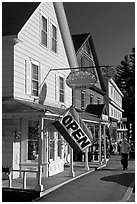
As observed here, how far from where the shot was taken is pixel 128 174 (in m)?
13.7

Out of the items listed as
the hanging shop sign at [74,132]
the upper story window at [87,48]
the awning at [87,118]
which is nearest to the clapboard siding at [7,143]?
the hanging shop sign at [74,132]

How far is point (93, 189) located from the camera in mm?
10039

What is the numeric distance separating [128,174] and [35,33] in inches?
290

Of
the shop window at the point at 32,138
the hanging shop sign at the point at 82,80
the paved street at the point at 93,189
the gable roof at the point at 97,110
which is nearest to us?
the paved street at the point at 93,189

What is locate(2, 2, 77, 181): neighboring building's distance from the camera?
11289 millimetres

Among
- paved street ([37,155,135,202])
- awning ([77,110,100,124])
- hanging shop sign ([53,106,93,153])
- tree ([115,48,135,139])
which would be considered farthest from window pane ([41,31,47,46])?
tree ([115,48,135,139])

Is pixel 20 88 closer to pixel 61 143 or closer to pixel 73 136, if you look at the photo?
pixel 73 136

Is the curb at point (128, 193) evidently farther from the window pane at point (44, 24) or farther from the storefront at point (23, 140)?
the window pane at point (44, 24)

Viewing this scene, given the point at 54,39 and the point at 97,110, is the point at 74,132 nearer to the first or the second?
the point at 54,39

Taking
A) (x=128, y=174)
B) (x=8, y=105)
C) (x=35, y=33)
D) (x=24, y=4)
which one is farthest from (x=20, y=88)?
(x=128, y=174)

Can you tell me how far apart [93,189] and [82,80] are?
14.3 ft

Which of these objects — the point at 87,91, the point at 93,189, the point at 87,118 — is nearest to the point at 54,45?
the point at 87,118

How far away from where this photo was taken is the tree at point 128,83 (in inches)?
2178

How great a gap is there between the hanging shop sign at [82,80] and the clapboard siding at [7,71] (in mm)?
2546
